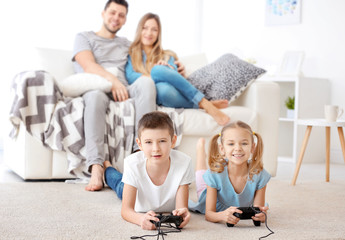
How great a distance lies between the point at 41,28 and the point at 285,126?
218cm

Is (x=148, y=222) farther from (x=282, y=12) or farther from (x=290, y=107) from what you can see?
(x=282, y=12)

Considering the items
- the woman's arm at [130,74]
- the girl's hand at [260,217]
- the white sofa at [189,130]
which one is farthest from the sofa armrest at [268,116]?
the girl's hand at [260,217]

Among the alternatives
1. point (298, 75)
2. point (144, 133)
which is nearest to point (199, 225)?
point (144, 133)

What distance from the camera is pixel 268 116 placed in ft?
8.68

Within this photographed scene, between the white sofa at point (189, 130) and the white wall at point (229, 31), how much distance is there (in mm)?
616

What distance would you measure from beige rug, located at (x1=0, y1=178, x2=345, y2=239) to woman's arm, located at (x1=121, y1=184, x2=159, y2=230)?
0.06 ft

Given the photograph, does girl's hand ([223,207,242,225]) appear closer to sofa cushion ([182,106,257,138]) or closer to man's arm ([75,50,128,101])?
sofa cushion ([182,106,257,138])

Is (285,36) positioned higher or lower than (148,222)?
higher

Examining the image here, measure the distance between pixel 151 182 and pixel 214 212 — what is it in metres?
0.23

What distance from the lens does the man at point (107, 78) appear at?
7.22ft

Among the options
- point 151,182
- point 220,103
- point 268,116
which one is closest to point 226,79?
point 220,103

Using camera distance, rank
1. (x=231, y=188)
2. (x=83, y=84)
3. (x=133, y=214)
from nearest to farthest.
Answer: (x=133, y=214), (x=231, y=188), (x=83, y=84)

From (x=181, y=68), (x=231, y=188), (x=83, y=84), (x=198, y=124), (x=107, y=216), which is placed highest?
(x=181, y=68)

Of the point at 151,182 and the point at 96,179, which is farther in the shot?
the point at 96,179
